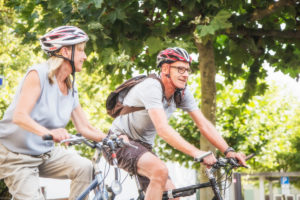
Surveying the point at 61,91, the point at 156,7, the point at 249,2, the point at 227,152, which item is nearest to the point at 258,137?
the point at 249,2

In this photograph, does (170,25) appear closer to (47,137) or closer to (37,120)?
(37,120)

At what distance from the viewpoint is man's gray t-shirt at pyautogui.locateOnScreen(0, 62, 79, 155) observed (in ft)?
10.3

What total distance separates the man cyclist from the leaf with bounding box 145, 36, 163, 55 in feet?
Answer: 4.23

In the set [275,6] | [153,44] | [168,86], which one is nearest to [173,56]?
[168,86]

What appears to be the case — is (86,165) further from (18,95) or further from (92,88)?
(92,88)

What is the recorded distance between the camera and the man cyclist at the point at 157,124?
3.71 meters

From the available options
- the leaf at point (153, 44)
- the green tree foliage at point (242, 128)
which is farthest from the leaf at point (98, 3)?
the green tree foliage at point (242, 128)

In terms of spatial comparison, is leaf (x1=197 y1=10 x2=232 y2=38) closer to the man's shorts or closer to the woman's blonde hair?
the man's shorts

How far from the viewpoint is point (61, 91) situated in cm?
336

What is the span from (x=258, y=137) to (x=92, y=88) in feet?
30.2

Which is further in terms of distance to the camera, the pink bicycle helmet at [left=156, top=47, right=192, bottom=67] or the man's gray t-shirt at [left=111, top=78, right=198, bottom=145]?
the pink bicycle helmet at [left=156, top=47, right=192, bottom=67]

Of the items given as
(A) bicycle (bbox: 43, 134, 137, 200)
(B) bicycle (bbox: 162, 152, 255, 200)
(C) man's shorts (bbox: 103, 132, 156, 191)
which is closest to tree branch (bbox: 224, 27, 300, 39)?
(B) bicycle (bbox: 162, 152, 255, 200)

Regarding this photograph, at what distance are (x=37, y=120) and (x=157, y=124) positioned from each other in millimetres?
1098

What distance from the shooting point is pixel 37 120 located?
3164mm
